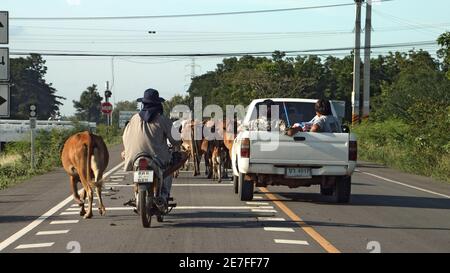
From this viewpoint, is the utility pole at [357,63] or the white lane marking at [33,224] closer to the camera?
the white lane marking at [33,224]

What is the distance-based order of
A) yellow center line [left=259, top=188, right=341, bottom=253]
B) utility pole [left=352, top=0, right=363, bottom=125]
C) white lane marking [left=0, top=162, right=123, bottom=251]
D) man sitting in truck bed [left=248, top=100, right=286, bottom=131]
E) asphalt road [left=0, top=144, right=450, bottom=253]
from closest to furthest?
yellow center line [left=259, top=188, right=341, bottom=253]
asphalt road [left=0, top=144, right=450, bottom=253]
white lane marking [left=0, top=162, right=123, bottom=251]
man sitting in truck bed [left=248, top=100, right=286, bottom=131]
utility pole [left=352, top=0, right=363, bottom=125]

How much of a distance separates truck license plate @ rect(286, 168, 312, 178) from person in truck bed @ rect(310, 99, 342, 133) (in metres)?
0.91

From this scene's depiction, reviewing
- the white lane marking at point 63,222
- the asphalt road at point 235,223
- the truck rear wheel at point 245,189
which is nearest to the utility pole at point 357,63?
the asphalt road at point 235,223

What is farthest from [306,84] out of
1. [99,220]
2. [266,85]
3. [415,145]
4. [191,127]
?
[99,220]

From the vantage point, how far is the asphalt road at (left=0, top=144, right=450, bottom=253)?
10180 mm

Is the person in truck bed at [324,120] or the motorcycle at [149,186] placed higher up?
the person in truck bed at [324,120]

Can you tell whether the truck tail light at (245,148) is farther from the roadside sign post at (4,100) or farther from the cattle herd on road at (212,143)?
the roadside sign post at (4,100)

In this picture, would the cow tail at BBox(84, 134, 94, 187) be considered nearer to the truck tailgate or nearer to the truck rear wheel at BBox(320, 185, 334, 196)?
the truck tailgate

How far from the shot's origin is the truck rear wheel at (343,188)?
1528 centimetres

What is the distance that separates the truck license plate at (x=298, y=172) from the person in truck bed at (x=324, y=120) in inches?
36.0

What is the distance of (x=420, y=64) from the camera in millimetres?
70812

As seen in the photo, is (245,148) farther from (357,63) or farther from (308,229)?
(357,63)

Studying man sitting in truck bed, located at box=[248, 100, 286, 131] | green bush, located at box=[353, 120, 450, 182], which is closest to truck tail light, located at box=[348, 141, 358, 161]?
man sitting in truck bed, located at box=[248, 100, 286, 131]

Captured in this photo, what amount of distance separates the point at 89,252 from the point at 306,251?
2.71 meters
